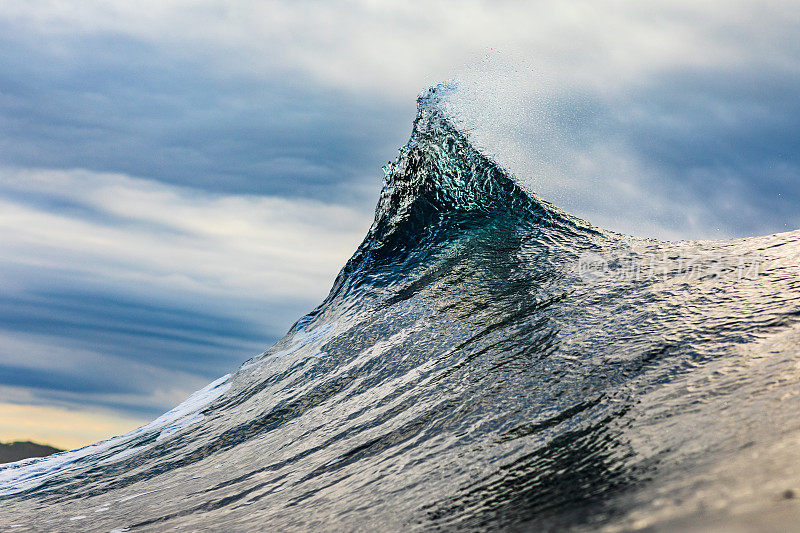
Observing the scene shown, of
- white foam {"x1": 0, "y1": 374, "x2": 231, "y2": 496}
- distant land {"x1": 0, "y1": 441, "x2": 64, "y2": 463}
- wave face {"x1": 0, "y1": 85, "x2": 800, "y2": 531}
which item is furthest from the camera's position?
distant land {"x1": 0, "y1": 441, "x2": 64, "y2": 463}

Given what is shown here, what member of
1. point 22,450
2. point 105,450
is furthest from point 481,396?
point 22,450

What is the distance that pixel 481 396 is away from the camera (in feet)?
15.8

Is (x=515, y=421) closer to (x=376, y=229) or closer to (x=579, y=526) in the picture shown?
(x=579, y=526)

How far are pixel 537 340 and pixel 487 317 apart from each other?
3.24 ft

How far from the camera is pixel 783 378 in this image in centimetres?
357

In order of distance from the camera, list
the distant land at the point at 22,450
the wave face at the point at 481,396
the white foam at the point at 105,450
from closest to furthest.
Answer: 1. the wave face at the point at 481,396
2. the white foam at the point at 105,450
3. the distant land at the point at 22,450

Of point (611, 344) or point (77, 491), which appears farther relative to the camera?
point (77, 491)

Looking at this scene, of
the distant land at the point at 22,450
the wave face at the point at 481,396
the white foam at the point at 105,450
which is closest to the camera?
the wave face at the point at 481,396

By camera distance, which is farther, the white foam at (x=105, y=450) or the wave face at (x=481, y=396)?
the white foam at (x=105, y=450)

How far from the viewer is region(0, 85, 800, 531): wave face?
3.08 m

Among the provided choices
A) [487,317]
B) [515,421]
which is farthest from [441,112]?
[515,421]

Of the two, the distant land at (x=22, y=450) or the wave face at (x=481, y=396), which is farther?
the distant land at (x=22, y=450)

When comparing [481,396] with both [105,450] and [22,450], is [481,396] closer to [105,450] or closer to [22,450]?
[105,450]

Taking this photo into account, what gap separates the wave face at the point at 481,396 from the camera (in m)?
3.08
